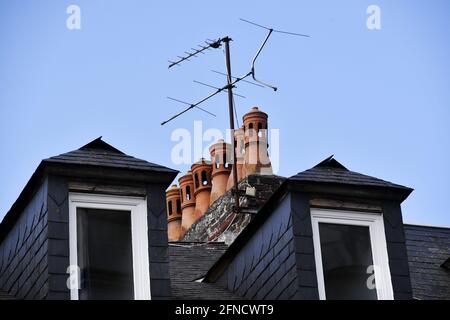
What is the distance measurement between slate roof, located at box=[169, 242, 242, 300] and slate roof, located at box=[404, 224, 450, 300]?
269 cm

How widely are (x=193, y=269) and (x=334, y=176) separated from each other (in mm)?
3228

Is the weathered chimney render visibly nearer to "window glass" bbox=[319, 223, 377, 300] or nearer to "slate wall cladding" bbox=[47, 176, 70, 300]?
"window glass" bbox=[319, 223, 377, 300]

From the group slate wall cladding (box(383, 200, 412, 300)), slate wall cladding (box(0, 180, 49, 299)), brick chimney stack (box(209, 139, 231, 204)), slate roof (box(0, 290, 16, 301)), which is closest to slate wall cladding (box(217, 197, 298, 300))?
slate wall cladding (box(383, 200, 412, 300))

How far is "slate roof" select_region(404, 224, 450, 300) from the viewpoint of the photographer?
64.5ft

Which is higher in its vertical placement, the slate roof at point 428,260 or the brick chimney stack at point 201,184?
the brick chimney stack at point 201,184

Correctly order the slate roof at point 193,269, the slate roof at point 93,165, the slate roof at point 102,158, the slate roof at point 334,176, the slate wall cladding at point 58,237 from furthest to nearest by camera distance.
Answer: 1. the slate roof at point 193,269
2. the slate roof at point 334,176
3. the slate roof at point 102,158
4. the slate roof at point 93,165
5. the slate wall cladding at point 58,237

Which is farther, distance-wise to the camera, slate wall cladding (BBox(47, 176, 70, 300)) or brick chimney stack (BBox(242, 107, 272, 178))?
brick chimney stack (BBox(242, 107, 272, 178))

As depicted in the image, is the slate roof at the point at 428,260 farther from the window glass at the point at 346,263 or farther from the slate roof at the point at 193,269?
the slate roof at the point at 193,269

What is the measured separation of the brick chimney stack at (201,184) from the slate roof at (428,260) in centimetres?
746

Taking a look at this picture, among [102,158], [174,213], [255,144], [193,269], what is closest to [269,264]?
[102,158]

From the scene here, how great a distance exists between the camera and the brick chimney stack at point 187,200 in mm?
29578

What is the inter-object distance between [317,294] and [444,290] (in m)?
3.43

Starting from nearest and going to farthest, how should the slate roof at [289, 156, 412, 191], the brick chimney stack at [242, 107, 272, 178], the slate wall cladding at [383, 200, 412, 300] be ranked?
the slate wall cladding at [383, 200, 412, 300] → the slate roof at [289, 156, 412, 191] → the brick chimney stack at [242, 107, 272, 178]

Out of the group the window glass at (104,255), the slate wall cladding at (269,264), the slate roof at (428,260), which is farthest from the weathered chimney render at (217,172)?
the window glass at (104,255)
